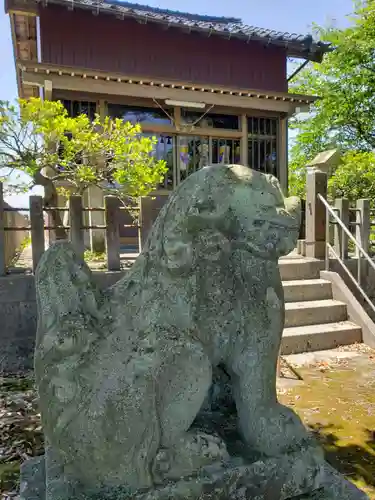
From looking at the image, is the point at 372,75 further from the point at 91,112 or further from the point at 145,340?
the point at 145,340

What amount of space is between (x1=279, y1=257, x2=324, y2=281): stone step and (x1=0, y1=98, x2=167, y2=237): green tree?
2.42 metres

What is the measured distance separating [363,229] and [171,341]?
6384 mm

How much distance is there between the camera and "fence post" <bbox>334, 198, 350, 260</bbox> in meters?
6.91

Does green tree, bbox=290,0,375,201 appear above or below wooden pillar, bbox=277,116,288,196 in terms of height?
above

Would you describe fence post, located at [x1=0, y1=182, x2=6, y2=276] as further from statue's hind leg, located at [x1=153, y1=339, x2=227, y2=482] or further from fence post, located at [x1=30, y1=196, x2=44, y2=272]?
statue's hind leg, located at [x1=153, y1=339, x2=227, y2=482]

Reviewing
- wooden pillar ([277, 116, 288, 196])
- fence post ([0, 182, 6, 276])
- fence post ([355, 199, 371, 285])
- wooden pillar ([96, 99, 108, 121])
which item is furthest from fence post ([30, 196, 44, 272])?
wooden pillar ([277, 116, 288, 196])

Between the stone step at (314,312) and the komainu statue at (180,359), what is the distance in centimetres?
447

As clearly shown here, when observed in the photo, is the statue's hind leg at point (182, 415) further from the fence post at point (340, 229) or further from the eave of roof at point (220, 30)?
the eave of roof at point (220, 30)

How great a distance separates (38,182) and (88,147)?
87 cm

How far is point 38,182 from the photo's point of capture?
6082 millimetres

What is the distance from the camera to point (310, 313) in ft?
20.0

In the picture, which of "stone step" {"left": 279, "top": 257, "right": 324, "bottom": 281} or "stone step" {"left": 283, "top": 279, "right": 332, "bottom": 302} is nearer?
"stone step" {"left": 283, "top": 279, "right": 332, "bottom": 302}

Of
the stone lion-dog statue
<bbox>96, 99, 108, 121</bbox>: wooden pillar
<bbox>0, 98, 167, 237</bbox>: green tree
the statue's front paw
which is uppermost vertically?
<bbox>96, 99, 108, 121</bbox>: wooden pillar

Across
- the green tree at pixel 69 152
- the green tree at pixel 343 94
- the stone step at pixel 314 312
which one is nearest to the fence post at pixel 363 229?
the stone step at pixel 314 312
